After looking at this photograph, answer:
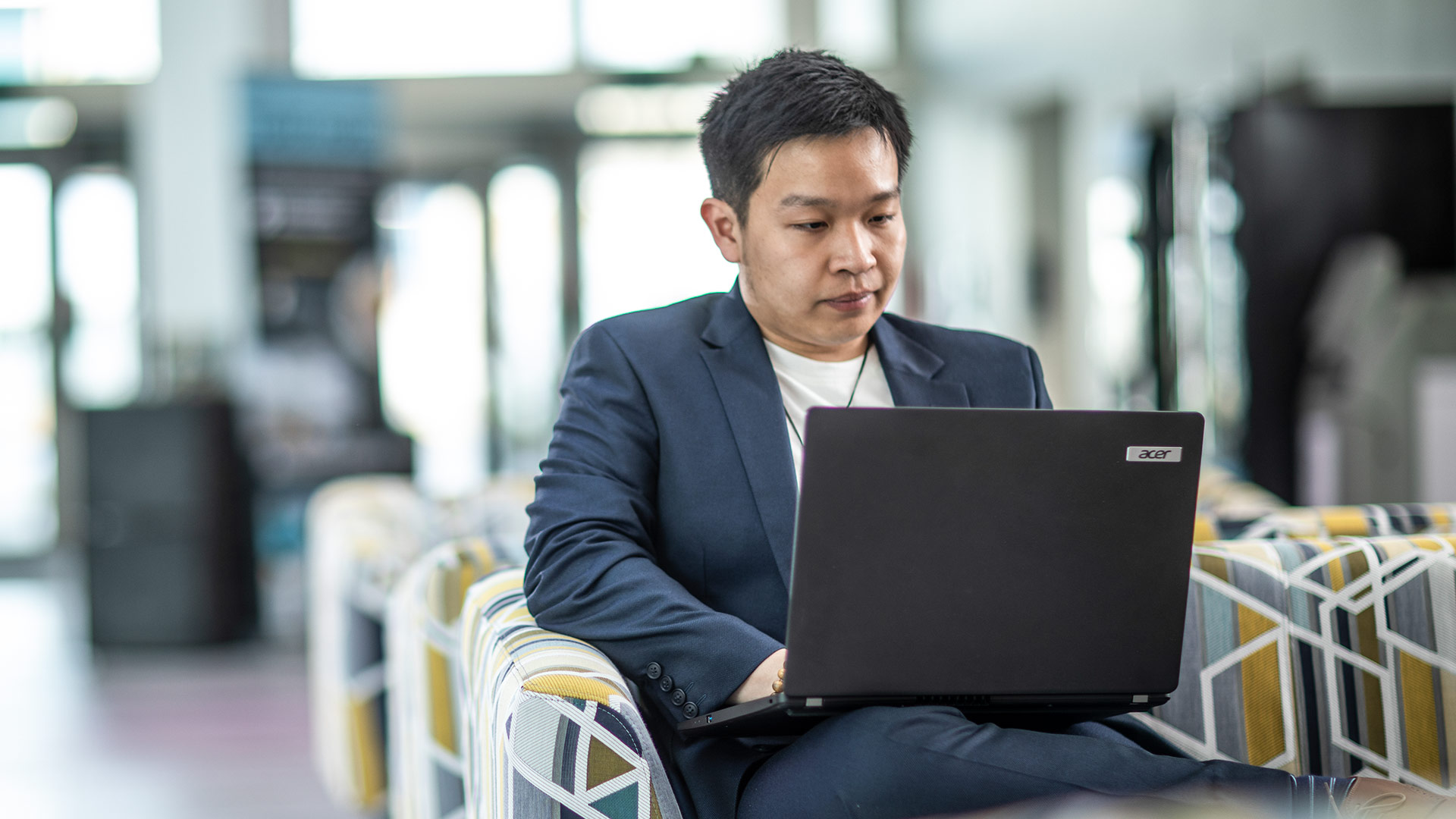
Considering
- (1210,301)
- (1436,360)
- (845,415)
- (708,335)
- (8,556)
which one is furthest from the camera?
(8,556)

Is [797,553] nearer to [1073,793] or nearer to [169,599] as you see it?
[1073,793]

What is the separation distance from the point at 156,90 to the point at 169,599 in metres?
2.56

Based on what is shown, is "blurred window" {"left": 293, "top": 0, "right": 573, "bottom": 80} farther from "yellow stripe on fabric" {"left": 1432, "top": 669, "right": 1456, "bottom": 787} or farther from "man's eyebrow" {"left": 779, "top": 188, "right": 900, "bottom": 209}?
"yellow stripe on fabric" {"left": 1432, "top": 669, "right": 1456, "bottom": 787}

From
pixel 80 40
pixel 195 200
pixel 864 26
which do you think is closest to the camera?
pixel 195 200

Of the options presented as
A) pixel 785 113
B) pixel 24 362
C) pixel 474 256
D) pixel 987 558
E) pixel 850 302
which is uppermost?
pixel 474 256

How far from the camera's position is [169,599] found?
5.48 metres

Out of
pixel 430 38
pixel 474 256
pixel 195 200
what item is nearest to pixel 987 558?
pixel 195 200

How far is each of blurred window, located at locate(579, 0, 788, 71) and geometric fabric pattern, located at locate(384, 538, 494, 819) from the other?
673 cm

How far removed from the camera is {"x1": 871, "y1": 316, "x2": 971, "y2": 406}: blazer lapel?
1662 millimetres

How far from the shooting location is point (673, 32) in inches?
343

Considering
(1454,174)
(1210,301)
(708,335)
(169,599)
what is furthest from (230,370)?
(1454,174)

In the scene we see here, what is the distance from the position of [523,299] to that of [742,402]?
7.63 metres

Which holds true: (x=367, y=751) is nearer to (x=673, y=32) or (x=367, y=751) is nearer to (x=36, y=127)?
(x=673, y=32)

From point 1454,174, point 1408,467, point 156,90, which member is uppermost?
point 156,90
